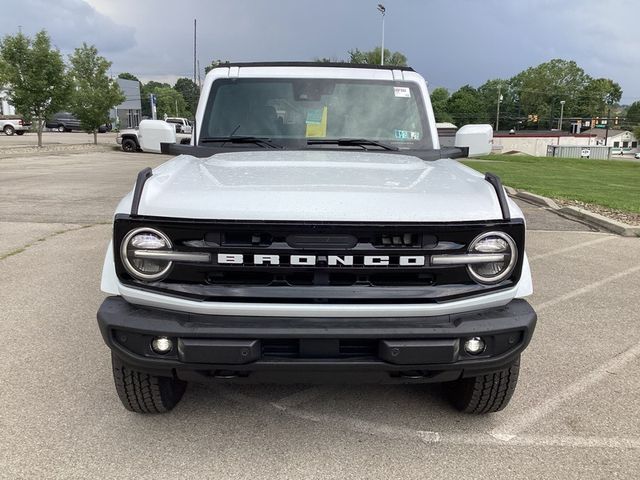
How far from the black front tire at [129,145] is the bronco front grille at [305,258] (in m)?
27.7

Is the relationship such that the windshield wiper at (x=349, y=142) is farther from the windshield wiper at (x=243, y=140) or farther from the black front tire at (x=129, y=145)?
the black front tire at (x=129, y=145)

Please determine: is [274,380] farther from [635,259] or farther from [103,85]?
[103,85]

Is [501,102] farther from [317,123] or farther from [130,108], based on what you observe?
[317,123]

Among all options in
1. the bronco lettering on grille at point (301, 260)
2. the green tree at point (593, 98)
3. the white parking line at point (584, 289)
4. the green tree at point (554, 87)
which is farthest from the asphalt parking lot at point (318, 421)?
the green tree at point (593, 98)

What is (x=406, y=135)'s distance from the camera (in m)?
3.79

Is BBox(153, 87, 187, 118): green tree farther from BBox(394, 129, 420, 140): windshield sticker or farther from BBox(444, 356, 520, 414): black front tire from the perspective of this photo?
BBox(444, 356, 520, 414): black front tire

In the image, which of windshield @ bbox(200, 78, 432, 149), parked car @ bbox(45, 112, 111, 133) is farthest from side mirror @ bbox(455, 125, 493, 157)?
parked car @ bbox(45, 112, 111, 133)

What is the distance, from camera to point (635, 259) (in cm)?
676

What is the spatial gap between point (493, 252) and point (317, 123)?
1773 millimetres

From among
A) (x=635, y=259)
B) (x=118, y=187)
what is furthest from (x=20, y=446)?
(x=118, y=187)

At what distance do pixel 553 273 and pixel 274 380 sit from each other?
456cm

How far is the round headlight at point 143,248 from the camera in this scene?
7.82 feet

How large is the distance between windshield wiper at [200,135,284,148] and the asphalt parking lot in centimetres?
156

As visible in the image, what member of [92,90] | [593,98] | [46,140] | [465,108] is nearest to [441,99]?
[465,108]
